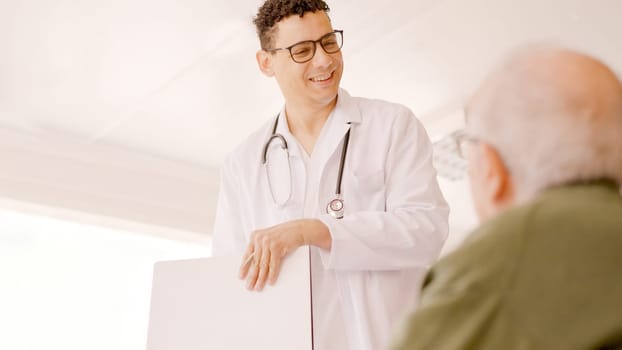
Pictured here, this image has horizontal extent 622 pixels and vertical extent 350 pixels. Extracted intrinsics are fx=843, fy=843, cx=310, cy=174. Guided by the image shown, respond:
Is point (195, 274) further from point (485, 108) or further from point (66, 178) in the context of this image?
point (66, 178)

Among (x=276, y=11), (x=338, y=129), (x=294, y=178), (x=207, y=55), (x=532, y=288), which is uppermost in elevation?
(x=207, y=55)

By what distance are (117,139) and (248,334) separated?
261 cm

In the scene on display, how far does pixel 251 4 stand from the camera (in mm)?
3100

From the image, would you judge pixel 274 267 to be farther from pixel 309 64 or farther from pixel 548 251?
pixel 548 251

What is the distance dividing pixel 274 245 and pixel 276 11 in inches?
28.7

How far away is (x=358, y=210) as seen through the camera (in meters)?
1.80

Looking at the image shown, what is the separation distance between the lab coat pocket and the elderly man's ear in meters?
0.89

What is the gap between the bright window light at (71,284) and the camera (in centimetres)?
399

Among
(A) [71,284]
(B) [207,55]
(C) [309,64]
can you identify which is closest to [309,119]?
(C) [309,64]

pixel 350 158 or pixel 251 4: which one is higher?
pixel 251 4

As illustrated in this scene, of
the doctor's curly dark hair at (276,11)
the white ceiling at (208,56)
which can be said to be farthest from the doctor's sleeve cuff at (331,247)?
the white ceiling at (208,56)

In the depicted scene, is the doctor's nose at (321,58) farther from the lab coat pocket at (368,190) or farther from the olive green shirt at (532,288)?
the olive green shirt at (532,288)

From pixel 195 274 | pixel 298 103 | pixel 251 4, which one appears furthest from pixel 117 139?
pixel 195 274

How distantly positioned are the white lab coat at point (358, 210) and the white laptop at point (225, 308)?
11 cm
